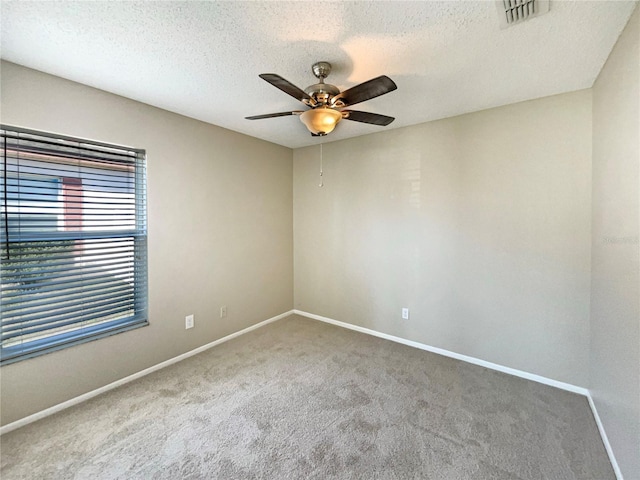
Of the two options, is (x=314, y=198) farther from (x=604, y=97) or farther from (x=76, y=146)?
(x=604, y=97)

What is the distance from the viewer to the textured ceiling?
1416 mm

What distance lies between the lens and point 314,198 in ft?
13.0

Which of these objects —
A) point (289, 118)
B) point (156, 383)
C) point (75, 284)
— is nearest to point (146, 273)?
point (75, 284)

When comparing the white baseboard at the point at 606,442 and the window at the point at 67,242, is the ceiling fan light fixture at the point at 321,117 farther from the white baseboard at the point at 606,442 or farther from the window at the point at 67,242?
the white baseboard at the point at 606,442

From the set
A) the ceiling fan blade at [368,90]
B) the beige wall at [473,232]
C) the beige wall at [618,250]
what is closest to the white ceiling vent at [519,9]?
the beige wall at [618,250]

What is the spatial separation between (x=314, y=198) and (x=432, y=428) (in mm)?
2896

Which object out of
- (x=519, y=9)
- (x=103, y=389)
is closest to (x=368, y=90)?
(x=519, y=9)

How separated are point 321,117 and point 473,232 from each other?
190 centimetres

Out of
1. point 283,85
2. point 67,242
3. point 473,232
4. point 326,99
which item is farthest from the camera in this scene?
point 473,232

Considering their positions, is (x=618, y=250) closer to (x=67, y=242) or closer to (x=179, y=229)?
(x=179, y=229)

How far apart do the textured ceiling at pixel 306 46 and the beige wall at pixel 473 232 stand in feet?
1.45

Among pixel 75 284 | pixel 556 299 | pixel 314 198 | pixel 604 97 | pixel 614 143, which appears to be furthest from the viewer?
pixel 314 198

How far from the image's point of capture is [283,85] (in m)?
1.56

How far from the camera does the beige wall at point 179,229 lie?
200 centimetres
